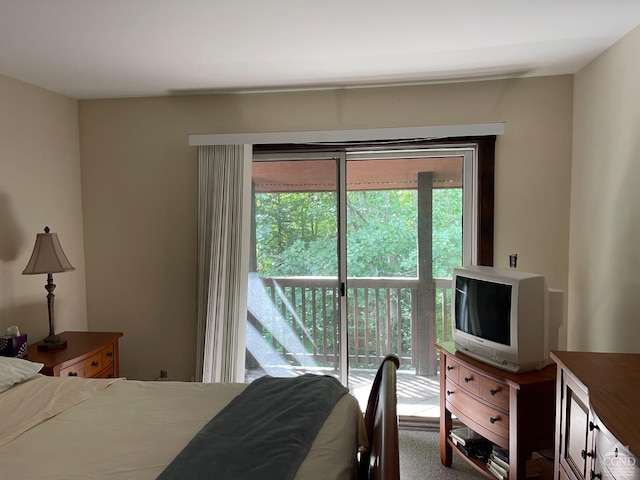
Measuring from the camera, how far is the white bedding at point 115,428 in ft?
4.60

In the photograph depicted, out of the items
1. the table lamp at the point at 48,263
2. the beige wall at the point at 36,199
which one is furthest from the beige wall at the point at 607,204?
the beige wall at the point at 36,199

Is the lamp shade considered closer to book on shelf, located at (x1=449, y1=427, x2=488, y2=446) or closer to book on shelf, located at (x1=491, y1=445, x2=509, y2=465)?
book on shelf, located at (x1=449, y1=427, x2=488, y2=446)

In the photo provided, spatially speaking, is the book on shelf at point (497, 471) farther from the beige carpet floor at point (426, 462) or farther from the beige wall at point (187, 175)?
the beige wall at point (187, 175)

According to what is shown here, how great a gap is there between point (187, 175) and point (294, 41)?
1361 mm

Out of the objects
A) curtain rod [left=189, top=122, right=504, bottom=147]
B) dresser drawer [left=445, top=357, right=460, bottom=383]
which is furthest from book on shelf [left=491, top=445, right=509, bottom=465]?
curtain rod [left=189, top=122, right=504, bottom=147]

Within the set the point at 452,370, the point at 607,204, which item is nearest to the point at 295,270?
the point at 452,370

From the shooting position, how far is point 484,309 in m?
2.30

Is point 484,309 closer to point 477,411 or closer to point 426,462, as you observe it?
point 477,411

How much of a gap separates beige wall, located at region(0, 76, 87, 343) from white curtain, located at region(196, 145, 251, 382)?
37.0 inches

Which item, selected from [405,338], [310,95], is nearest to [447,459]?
[405,338]

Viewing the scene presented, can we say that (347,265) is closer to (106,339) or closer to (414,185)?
(414,185)

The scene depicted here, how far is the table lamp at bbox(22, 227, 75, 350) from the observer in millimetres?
2564

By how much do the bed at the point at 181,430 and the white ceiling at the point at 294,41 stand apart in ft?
4.91

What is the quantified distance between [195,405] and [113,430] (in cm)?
33
